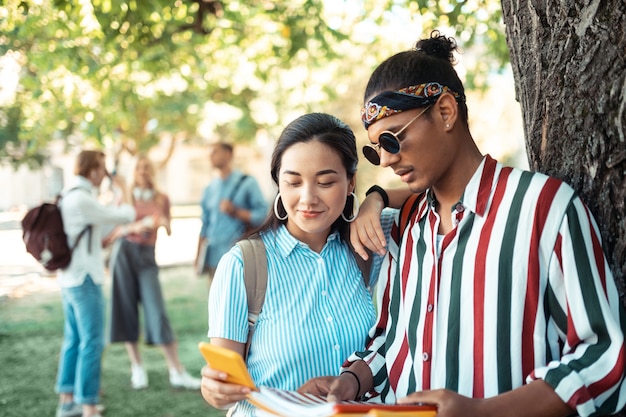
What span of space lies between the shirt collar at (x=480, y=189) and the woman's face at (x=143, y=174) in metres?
6.07

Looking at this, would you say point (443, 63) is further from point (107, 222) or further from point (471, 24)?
point (471, 24)

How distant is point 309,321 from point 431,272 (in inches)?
21.7

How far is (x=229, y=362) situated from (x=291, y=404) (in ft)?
0.65

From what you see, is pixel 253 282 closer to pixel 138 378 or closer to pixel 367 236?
pixel 367 236

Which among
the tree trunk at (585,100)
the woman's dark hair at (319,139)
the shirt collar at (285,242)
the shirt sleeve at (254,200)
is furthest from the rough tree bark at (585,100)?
the shirt sleeve at (254,200)

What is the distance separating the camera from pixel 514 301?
1.87m

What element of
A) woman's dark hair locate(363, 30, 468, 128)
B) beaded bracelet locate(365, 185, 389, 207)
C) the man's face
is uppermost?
woman's dark hair locate(363, 30, 468, 128)

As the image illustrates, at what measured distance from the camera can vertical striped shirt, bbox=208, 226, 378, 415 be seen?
2.36 metres

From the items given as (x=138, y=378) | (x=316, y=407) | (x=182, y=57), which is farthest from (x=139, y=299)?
(x=316, y=407)

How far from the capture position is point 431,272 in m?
2.08

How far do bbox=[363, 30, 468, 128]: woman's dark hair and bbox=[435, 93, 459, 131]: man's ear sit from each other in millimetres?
62

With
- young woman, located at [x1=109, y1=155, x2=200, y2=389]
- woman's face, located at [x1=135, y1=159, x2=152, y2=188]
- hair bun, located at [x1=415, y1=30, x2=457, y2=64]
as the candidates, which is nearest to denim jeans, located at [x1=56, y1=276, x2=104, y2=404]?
young woman, located at [x1=109, y1=155, x2=200, y2=389]

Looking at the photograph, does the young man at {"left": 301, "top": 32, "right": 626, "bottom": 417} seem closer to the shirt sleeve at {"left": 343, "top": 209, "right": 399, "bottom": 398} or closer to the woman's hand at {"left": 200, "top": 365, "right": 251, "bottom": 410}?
the shirt sleeve at {"left": 343, "top": 209, "right": 399, "bottom": 398}

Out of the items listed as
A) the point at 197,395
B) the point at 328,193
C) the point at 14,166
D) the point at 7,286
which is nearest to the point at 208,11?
the point at 197,395
